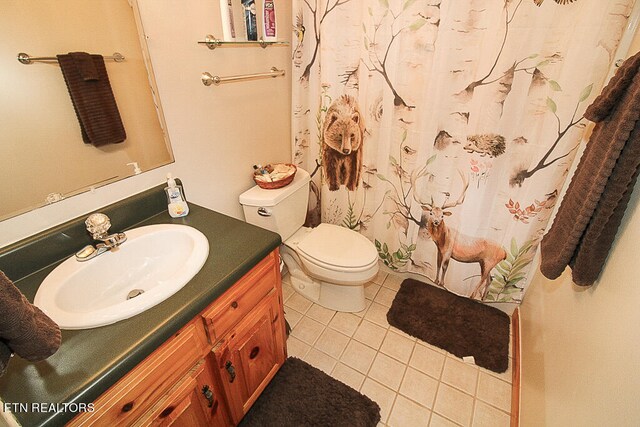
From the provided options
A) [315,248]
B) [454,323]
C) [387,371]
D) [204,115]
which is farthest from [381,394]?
[204,115]

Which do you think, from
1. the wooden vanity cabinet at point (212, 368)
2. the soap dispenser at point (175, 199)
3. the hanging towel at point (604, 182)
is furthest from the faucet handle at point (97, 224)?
the hanging towel at point (604, 182)

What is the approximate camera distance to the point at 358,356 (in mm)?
1588

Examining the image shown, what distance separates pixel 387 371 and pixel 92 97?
168 centimetres

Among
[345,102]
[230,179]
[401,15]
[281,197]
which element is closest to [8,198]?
[230,179]

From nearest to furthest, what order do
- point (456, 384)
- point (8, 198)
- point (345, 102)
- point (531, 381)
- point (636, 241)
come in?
1. point (636, 241)
2. point (8, 198)
3. point (531, 381)
4. point (456, 384)
5. point (345, 102)

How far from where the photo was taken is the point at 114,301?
0.96 metres

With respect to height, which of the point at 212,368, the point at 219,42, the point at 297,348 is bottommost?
the point at 297,348

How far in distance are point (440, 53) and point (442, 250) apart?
1.03m

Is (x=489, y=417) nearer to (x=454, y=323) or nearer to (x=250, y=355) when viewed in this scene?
(x=454, y=323)

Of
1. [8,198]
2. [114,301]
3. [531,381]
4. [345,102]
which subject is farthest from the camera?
[345,102]

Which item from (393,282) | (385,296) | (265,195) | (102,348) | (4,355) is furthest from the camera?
(393,282)

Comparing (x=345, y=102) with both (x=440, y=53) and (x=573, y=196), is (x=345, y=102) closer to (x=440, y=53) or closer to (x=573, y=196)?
(x=440, y=53)

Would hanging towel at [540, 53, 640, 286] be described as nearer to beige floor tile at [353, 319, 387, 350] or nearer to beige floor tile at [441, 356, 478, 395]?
beige floor tile at [441, 356, 478, 395]

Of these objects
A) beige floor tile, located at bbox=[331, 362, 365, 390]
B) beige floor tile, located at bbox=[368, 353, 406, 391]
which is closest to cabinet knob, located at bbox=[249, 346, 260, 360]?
beige floor tile, located at bbox=[331, 362, 365, 390]
